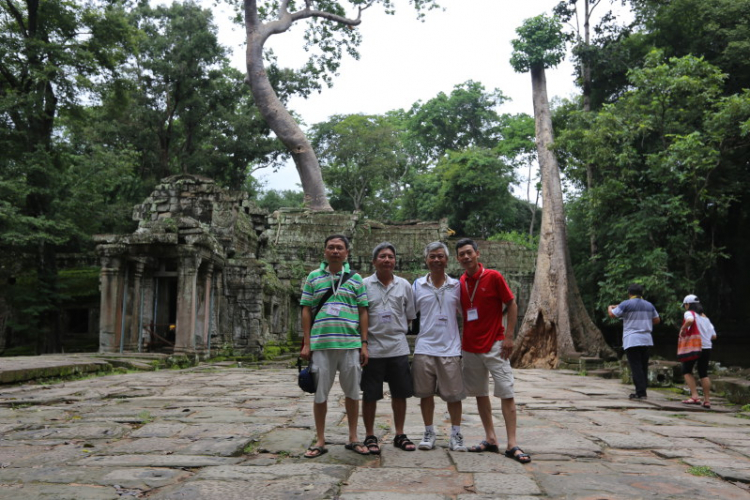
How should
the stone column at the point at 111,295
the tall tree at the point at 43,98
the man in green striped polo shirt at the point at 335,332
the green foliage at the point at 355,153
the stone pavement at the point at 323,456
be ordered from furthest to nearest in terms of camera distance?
the green foliage at the point at 355,153, the tall tree at the point at 43,98, the stone column at the point at 111,295, the man in green striped polo shirt at the point at 335,332, the stone pavement at the point at 323,456

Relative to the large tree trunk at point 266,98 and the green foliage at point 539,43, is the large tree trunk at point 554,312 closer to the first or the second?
the green foliage at point 539,43

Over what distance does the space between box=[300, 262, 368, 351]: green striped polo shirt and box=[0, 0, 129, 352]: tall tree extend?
15.4m

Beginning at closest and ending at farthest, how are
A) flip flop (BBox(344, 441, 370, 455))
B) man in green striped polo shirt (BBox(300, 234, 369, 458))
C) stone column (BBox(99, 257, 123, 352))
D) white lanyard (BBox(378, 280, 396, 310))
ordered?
flip flop (BBox(344, 441, 370, 455))
man in green striped polo shirt (BBox(300, 234, 369, 458))
white lanyard (BBox(378, 280, 396, 310))
stone column (BBox(99, 257, 123, 352))

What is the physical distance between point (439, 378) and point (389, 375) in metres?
0.36

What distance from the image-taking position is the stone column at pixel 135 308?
45.8ft

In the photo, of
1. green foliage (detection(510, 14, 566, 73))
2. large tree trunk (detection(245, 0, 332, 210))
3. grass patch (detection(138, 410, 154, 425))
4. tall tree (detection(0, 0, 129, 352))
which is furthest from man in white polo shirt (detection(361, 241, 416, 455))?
large tree trunk (detection(245, 0, 332, 210))

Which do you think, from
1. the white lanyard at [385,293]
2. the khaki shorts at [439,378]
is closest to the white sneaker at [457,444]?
the khaki shorts at [439,378]

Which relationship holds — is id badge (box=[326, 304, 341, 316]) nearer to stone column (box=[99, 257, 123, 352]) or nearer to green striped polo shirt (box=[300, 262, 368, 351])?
green striped polo shirt (box=[300, 262, 368, 351])

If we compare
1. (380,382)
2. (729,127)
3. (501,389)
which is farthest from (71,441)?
(729,127)

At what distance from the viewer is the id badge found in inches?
159

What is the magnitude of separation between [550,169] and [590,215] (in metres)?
4.30

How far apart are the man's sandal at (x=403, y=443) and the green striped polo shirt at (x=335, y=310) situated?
761mm

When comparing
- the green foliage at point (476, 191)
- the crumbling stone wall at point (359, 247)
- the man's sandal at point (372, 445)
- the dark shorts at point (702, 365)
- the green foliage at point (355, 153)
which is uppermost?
the green foliage at point (355, 153)

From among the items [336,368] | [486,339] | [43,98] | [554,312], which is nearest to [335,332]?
[336,368]
